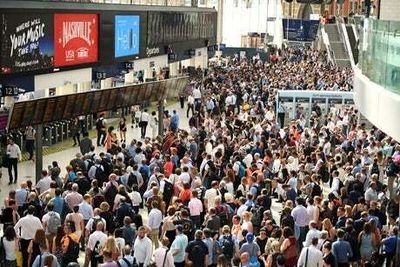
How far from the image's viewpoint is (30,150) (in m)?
25.9

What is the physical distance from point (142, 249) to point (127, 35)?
21377 millimetres

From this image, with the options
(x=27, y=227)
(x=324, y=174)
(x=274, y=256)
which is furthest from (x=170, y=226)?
(x=324, y=174)

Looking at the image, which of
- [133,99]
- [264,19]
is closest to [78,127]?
[133,99]

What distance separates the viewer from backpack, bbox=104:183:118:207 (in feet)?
54.4

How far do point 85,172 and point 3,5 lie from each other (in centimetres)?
615

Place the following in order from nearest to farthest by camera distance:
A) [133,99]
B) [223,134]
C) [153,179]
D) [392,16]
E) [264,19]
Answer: [153,179]
[223,134]
[133,99]
[392,16]
[264,19]

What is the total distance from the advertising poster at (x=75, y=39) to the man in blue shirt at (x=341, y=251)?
14.6 metres

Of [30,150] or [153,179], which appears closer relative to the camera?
[153,179]

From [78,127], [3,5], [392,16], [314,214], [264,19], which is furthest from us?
[264,19]

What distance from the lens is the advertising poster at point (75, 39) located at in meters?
26.4

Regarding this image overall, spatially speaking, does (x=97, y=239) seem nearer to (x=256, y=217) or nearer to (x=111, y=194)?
(x=256, y=217)

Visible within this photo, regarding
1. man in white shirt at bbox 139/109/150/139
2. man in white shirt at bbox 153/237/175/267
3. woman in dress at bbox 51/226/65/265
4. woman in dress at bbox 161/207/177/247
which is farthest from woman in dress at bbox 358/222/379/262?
man in white shirt at bbox 139/109/150/139

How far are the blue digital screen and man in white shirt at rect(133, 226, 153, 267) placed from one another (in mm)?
19652

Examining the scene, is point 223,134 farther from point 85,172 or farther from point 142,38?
point 142,38
